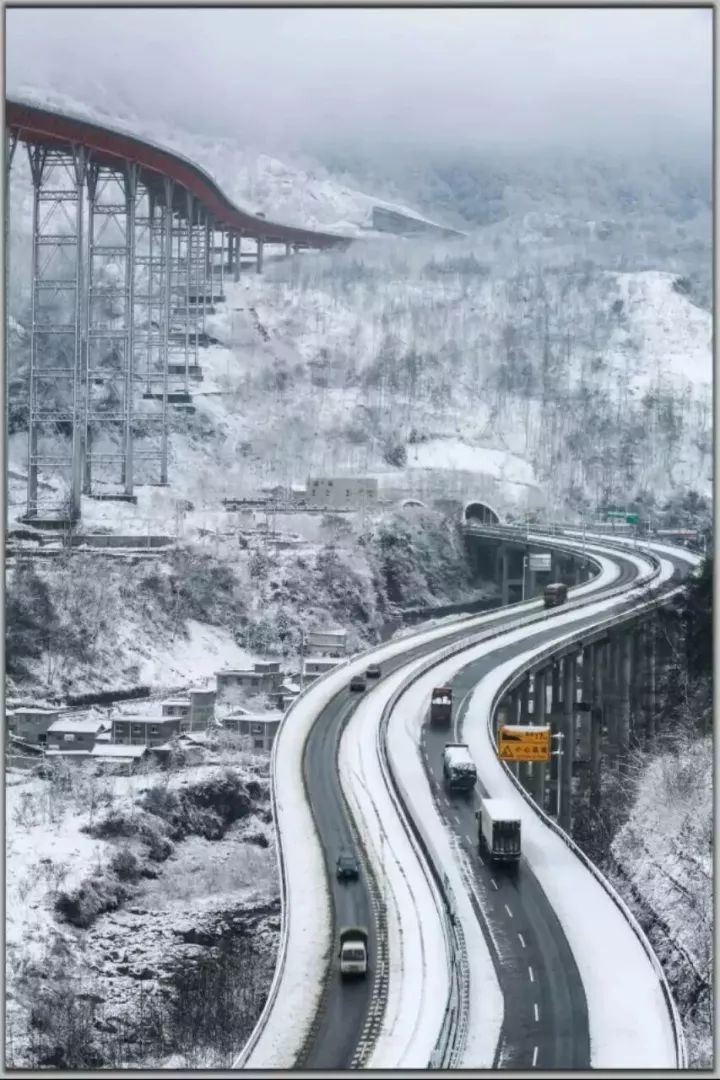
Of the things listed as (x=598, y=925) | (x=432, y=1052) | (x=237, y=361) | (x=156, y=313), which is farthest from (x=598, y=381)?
(x=432, y=1052)

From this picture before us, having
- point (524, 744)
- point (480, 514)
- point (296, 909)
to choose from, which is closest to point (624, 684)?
point (480, 514)

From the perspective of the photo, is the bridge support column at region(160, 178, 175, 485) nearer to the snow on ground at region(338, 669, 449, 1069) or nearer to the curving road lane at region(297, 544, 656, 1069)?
the snow on ground at region(338, 669, 449, 1069)

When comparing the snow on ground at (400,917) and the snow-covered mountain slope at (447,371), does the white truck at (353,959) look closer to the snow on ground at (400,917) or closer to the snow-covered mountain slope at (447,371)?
the snow on ground at (400,917)

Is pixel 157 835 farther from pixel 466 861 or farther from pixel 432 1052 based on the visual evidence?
pixel 432 1052

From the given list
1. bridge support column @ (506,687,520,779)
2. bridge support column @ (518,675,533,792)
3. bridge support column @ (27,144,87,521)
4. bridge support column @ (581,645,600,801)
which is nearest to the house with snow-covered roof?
bridge support column @ (27,144,87,521)

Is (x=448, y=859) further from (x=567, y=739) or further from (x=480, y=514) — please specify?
(x=480, y=514)

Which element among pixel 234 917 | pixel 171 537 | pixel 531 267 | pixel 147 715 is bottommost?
pixel 234 917

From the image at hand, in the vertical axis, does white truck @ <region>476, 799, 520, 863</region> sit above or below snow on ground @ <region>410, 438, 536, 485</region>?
below
